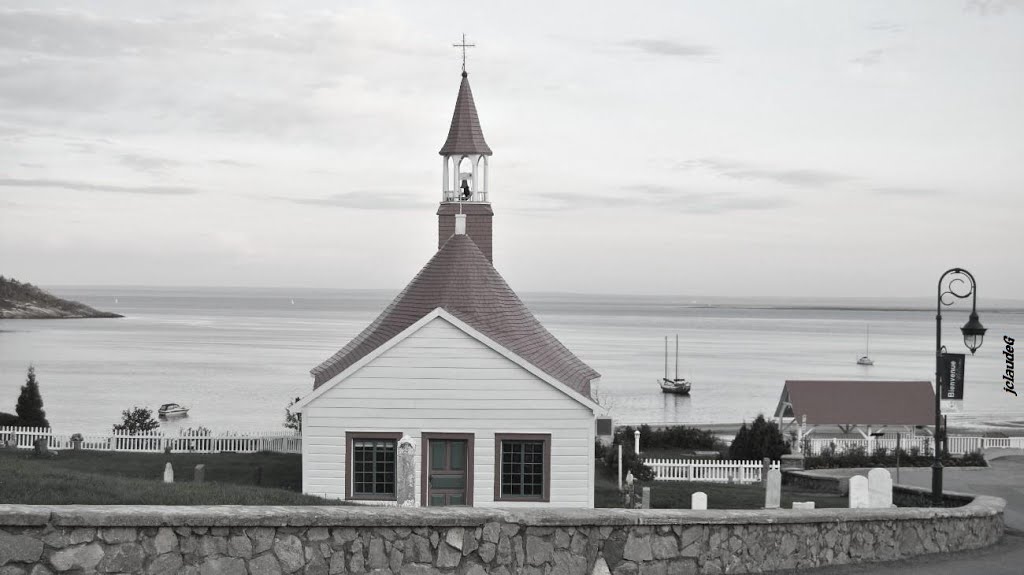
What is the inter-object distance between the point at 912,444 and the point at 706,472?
8991 mm

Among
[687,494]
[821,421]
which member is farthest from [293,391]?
[687,494]

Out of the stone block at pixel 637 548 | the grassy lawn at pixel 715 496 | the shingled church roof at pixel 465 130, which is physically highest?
the shingled church roof at pixel 465 130

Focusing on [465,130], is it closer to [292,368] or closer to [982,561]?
[982,561]

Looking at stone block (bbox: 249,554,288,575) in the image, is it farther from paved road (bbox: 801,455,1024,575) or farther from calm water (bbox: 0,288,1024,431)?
calm water (bbox: 0,288,1024,431)

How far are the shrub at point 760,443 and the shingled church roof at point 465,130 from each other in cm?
1341

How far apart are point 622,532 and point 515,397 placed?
9702 millimetres

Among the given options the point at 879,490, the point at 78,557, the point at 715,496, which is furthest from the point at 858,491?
the point at 715,496

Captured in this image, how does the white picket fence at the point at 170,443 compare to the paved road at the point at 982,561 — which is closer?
the paved road at the point at 982,561

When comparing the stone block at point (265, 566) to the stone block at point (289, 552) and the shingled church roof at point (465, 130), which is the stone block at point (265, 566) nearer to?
the stone block at point (289, 552)

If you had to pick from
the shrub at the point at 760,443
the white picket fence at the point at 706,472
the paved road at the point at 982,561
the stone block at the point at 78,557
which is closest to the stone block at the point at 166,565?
the stone block at the point at 78,557

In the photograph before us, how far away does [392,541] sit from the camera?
32.3 ft

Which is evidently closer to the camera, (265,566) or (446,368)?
(265,566)

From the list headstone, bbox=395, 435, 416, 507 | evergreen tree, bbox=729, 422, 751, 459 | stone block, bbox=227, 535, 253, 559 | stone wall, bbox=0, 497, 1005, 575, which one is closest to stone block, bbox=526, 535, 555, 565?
stone wall, bbox=0, 497, 1005, 575

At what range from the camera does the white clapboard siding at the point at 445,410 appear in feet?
65.3
